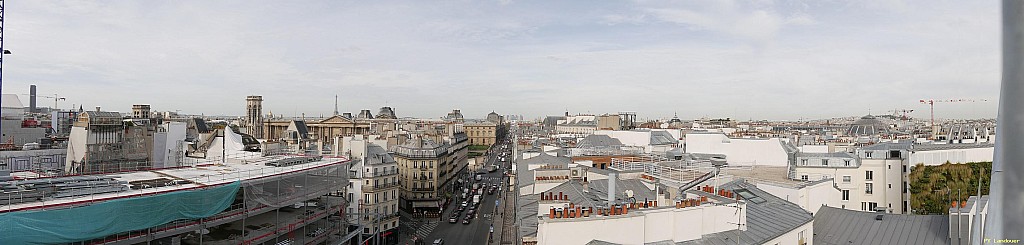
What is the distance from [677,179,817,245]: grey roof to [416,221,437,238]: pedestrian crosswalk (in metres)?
32.5

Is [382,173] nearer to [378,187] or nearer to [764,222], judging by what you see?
[378,187]

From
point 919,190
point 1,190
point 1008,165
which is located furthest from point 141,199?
point 919,190

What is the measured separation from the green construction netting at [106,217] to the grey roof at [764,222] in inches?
571

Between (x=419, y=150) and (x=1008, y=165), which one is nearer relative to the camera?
(x=1008, y=165)

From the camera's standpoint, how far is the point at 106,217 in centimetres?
1599

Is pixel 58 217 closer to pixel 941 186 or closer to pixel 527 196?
pixel 527 196

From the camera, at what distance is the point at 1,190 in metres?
16.5

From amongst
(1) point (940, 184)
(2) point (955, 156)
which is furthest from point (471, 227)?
(2) point (955, 156)

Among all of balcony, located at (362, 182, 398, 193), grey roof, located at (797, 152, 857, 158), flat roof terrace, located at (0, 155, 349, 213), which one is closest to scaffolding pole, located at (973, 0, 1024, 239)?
flat roof terrace, located at (0, 155, 349, 213)

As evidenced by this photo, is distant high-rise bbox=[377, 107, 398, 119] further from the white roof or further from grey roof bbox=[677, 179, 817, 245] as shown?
grey roof bbox=[677, 179, 817, 245]

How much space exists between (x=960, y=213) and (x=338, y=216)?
25204 mm

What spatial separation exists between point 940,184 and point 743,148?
1031 centimetres

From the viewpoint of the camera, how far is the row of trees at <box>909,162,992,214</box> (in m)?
31.8

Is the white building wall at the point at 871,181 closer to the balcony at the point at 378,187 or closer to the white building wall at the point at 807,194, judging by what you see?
the white building wall at the point at 807,194
